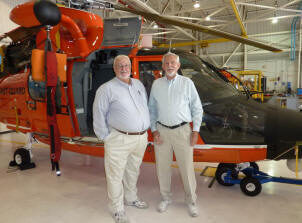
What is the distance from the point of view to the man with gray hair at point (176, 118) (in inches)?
108

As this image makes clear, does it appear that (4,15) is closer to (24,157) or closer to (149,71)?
Result: (24,157)

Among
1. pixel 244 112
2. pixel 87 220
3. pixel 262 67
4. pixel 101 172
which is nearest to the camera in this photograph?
pixel 87 220

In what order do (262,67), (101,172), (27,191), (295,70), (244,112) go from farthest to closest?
(262,67), (295,70), (101,172), (27,191), (244,112)

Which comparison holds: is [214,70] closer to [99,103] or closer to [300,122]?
[300,122]

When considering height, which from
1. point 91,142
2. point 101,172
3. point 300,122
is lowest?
point 101,172

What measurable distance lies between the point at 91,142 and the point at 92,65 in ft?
4.23

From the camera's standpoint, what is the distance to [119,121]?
273 cm

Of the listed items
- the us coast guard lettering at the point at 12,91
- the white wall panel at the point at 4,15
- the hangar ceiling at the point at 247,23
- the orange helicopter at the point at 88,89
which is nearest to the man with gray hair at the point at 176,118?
the orange helicopter at the point at 88,89

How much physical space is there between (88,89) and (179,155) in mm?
2037

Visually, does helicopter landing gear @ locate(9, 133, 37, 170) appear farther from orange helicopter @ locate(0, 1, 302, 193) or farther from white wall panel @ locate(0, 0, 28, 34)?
white wall panel @ locate(0, 0, 28, 34)

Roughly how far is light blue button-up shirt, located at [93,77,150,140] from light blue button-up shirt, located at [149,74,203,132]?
25 centimetres

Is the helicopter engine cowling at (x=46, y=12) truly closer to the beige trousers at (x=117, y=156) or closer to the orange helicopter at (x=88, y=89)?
the orange helicopter at (x=88, y=89)

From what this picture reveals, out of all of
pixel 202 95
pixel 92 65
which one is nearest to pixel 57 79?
pixel 92 65

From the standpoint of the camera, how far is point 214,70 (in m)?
3.82
